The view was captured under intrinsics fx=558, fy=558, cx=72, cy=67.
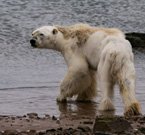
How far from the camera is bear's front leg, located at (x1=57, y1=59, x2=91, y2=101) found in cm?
1105

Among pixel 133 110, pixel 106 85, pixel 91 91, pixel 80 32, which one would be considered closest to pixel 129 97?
pixel 133 110

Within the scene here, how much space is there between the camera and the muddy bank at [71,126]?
6.97 m

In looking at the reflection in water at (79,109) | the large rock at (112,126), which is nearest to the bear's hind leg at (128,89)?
the reflection in water at (79,109)

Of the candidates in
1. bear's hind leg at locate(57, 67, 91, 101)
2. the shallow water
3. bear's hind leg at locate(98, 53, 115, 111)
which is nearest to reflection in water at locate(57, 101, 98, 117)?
the shallow water

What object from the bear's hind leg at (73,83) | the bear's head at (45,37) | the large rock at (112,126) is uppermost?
the bear's head at (45,37)

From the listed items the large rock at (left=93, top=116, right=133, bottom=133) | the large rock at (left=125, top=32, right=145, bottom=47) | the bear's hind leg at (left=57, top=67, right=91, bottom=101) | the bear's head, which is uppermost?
the bear's head

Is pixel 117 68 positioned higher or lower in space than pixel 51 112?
higher

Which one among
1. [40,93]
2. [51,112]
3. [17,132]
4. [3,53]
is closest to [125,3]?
[3,53]

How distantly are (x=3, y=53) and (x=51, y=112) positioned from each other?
755 cm

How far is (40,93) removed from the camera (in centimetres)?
1195

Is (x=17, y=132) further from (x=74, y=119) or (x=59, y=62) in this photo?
(x=59, y=62)

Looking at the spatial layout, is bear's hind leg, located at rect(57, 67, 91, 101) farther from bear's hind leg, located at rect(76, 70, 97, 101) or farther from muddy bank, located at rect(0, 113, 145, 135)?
muddy bank, located at rect(0, 113, 145, 135)

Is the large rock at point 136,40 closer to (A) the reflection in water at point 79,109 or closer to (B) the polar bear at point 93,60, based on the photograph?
(B) the polar bear at point 93,60

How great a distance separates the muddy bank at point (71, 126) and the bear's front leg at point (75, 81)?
6.82 ft
